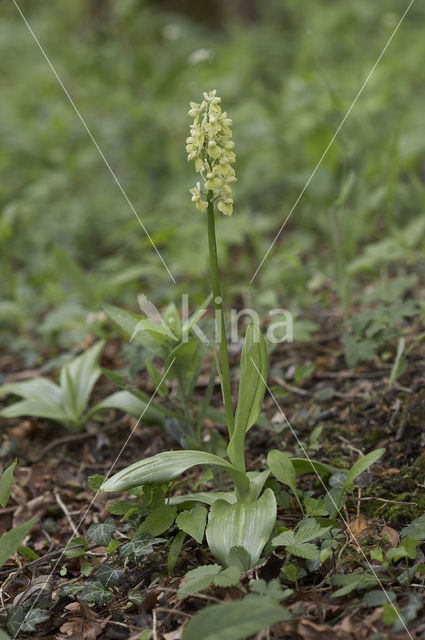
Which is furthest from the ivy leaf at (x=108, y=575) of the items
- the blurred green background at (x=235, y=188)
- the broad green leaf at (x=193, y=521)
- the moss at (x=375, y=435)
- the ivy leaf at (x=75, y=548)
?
the blurred green background at (x=235, y=188)

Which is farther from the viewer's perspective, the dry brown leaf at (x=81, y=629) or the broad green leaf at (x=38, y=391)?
the broad green leaf at (x=38, y=391)

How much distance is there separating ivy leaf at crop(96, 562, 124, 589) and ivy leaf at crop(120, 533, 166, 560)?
48 millimetres

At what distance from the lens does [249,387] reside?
1.82 metres

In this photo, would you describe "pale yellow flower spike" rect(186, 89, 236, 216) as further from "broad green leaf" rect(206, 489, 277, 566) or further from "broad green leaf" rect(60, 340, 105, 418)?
"broad green leaf" rect(60, 340, 105, 418)

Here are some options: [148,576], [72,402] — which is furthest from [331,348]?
[148,576]

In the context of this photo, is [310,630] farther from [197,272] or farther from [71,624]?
[197,272]

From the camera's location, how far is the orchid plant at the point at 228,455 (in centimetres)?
166

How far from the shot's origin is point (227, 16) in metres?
9.98

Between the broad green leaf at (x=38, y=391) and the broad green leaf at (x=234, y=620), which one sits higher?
the broad green leaf at (x=234, y=620)

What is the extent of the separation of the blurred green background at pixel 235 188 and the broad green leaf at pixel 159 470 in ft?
4.17

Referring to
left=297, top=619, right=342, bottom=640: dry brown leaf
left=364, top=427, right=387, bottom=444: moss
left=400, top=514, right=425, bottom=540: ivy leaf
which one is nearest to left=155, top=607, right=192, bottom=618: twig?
left=297, top=619, right=342, bottom=640: dry brown leaf

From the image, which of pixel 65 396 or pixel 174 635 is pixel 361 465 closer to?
pixel 174 635

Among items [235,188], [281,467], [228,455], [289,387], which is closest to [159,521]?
[228,455]

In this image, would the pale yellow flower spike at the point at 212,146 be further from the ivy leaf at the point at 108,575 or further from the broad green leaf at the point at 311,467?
the ivy leaf at the point at 108,575
